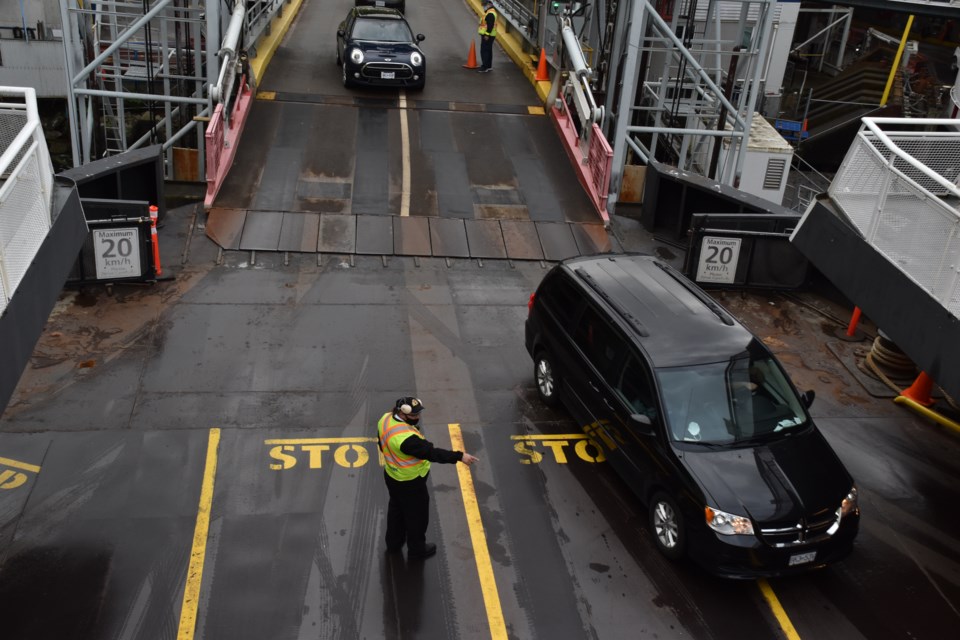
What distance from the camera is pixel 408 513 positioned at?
759cm

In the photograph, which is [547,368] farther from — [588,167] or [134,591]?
[588,167]

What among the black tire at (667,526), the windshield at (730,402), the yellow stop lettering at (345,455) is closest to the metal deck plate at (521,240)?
the yellow stop lettering at (345,455)

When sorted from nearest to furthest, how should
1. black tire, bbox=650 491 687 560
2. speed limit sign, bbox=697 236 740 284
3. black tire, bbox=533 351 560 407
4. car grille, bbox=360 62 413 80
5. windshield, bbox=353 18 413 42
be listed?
black tire, bbox=650 491 687 560 → black tire, bbox=533 351 560 407 → speed limit sign, bbox=697 236 740 284 → car grille, bbox=360 62 413 80 → windshield, bbox=353 18 413 42

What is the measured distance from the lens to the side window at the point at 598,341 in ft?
29.5

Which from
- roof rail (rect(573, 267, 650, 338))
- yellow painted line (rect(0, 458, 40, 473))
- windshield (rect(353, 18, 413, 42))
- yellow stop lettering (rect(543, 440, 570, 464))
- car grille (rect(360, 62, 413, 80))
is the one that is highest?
windshield (rect(353, 18, 413, 42))

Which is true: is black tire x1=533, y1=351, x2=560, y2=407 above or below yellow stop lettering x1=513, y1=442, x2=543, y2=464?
above

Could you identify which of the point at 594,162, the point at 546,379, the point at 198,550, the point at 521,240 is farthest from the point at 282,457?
the point at 594,162

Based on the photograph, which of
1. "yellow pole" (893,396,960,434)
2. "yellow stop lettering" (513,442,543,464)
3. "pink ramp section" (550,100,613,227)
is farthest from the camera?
"pink ramp section" (550,100,613,227)

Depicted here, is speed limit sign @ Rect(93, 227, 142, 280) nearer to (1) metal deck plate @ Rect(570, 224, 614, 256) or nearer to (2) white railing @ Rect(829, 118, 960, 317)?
(1) metal deck plate @ Rect(570, 224, 614, 256)

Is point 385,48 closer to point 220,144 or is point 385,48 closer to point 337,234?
point 220,144

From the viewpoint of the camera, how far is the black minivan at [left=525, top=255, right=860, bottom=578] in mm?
7488

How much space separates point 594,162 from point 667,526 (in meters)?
9.86

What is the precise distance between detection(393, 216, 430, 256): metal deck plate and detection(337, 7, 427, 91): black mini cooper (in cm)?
606

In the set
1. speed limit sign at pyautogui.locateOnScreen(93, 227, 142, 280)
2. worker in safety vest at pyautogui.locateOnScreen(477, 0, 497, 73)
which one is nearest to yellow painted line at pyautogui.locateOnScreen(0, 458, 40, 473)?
speed limit sign at pyautogui.locateOnScreen(93, 227, 142, 280)
